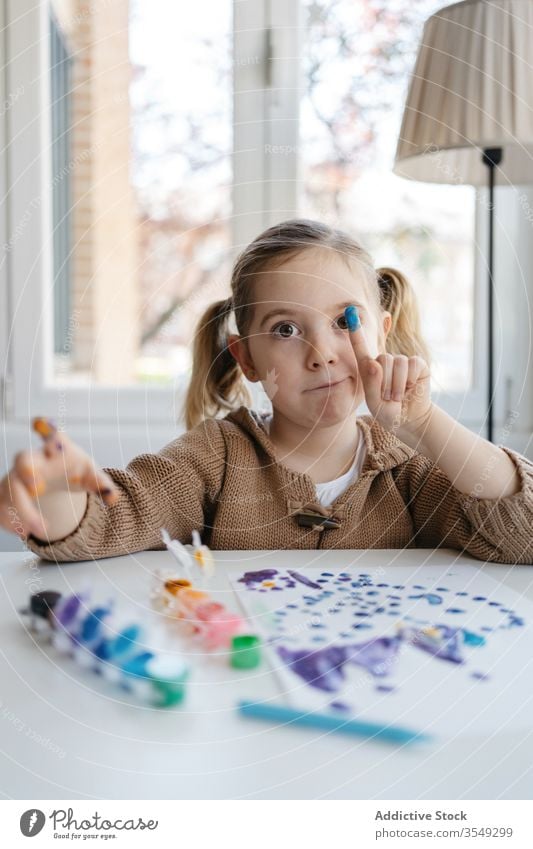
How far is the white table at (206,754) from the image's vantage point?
39 cm

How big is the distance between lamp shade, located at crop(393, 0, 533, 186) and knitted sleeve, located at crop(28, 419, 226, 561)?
607 millimetres

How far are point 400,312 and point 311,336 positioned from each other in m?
0.20

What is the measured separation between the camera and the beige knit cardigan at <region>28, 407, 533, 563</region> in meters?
0.81

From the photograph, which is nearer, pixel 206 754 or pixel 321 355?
pixel 206 754

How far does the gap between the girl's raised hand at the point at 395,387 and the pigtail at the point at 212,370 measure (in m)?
0.26

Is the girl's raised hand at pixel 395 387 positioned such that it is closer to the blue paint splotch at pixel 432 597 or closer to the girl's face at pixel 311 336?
the girl's face at pixel 311 336

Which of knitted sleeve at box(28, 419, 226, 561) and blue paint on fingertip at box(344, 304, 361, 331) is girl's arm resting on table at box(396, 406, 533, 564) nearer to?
blue paint on fingertip at box(344, 304, 361, 331)

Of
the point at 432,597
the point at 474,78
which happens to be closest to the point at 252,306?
the point at 432,597

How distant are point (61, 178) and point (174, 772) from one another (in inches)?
65.9

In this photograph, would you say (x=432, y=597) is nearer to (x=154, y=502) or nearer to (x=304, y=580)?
(x=304, y=580)

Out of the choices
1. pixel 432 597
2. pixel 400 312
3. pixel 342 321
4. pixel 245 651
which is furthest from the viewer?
pixel 400 312

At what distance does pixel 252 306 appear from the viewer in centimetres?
94

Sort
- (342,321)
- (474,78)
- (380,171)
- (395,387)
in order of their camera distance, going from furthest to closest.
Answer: (380,171) < (474,78) < (342,321) < (395,387)
